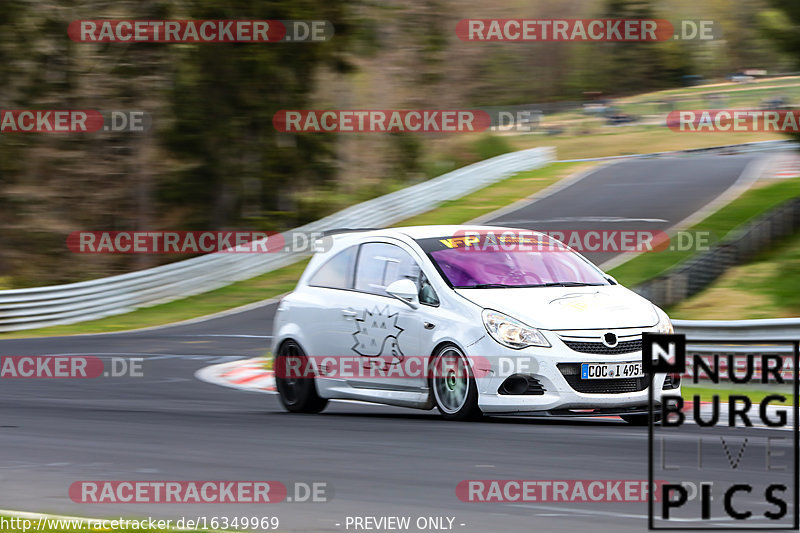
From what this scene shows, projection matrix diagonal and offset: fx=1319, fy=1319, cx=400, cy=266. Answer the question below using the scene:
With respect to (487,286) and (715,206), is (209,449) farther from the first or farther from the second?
(715,206)

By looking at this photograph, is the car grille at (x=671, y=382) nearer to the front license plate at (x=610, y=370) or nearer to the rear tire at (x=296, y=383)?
the front license plate at (x=610, y=370)

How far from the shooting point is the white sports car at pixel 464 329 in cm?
940

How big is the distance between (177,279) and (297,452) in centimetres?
1880

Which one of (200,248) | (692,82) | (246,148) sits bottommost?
(200,248)

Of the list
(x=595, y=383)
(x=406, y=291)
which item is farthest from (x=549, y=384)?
(x=406, y=291)

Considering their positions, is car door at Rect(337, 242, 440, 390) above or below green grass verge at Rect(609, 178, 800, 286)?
below

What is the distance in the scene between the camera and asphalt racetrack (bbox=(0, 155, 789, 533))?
646 cm

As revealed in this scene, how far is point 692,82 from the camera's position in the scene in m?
80.6

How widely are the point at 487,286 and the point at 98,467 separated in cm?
340

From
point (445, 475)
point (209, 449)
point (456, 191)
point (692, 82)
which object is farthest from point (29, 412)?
point (692, 82)

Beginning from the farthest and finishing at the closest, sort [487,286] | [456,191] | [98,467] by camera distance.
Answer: [456,191] → [487,286] → [98,467]

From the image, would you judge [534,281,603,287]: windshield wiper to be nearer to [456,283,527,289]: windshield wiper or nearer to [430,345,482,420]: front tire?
[456,283,527,289]: windshield wiper

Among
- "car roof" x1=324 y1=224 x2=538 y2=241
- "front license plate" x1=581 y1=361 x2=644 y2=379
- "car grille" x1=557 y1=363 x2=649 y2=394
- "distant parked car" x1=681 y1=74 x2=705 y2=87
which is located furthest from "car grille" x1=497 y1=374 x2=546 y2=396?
"distant parked car" x1=681 y1=74 x2=705 y2=87

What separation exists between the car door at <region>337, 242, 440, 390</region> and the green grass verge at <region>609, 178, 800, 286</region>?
39.9ft
